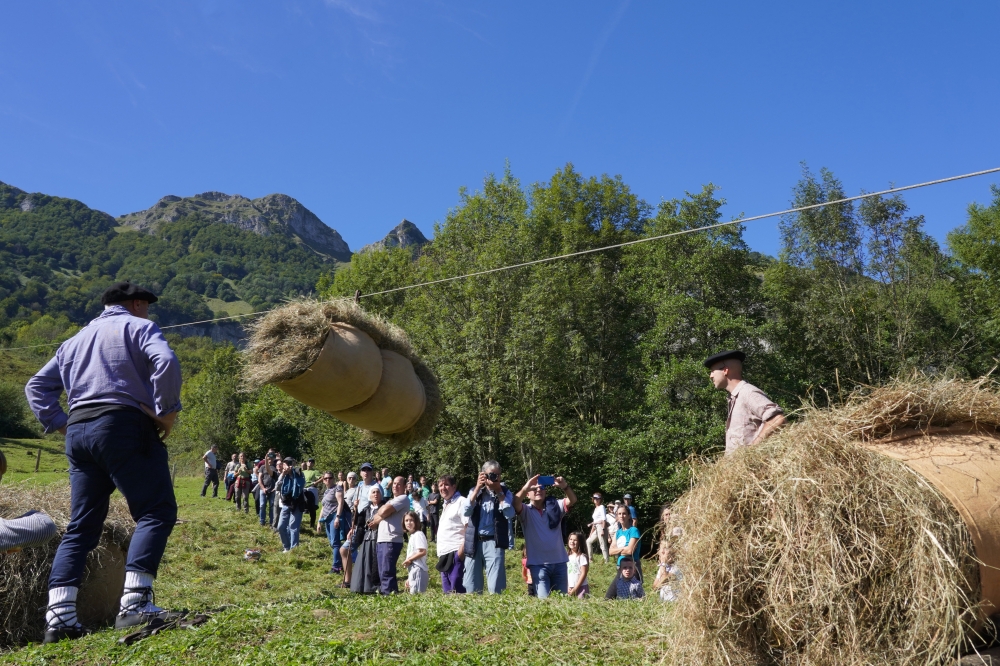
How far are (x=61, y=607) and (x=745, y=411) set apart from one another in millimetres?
4773

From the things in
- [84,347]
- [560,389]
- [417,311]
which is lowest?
[84,347]

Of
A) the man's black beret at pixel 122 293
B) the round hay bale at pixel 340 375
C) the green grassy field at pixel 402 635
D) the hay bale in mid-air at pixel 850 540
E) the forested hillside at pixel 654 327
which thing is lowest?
the green grassy field at pixel 402 635

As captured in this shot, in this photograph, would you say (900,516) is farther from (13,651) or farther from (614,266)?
(614,266)

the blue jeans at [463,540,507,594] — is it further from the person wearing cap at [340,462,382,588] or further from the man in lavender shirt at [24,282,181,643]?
the man in lavender shirt at [24,282,181,643]

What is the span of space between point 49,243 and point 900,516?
229m

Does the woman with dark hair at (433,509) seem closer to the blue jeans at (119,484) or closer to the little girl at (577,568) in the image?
the little girl at (577,568)

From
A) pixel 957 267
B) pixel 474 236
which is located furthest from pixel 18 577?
pixel 957 267

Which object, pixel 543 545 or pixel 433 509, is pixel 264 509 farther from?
pixel 543 545

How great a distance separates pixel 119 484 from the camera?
4.80 meters

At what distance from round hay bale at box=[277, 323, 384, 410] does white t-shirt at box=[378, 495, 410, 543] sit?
14.0ft

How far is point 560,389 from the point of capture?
31578 millimetres

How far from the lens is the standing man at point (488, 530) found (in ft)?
31.7

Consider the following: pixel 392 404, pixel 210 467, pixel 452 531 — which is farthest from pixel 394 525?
pixel 210 467

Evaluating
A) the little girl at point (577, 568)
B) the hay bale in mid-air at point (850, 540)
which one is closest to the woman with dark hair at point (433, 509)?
the little girl at point (577, 568)
